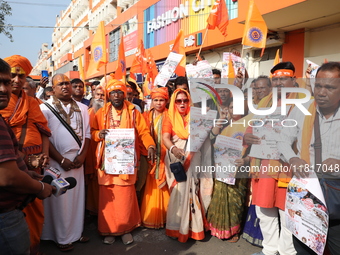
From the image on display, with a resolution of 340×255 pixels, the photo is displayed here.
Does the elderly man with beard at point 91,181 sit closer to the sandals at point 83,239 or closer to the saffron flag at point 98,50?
the sandals at point 83,239

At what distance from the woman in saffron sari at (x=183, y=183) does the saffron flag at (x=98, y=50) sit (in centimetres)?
210

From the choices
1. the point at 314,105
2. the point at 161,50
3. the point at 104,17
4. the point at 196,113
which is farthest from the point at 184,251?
the point at 104,17

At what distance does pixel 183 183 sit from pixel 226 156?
22.2 inches

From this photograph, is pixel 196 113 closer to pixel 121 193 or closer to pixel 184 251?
pixel 121 193

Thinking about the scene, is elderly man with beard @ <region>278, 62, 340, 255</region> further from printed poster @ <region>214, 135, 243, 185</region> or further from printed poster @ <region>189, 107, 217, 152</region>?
printed poster @ <region>189, 107, 217, 152</region>

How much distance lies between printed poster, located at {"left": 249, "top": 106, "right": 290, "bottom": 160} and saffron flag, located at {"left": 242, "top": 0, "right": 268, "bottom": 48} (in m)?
2.34

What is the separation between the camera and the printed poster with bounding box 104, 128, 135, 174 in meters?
2.97

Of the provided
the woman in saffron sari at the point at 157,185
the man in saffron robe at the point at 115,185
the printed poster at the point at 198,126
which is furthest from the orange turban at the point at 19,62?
the printed poster at the point at 198,126

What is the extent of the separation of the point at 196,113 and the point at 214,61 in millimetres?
8386

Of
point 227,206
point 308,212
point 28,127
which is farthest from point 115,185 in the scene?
point 308,212

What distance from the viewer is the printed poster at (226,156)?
9.23ft

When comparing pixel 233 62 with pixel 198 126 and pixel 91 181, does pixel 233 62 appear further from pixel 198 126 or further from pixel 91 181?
pixel 91 181

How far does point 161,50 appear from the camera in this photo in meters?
13.5

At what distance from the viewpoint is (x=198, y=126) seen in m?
2.96
